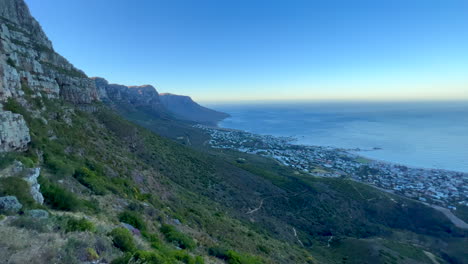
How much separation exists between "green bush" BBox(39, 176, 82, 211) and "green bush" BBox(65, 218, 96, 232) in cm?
199

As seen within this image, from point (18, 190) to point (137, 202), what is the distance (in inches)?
226

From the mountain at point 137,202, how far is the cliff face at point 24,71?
0.36 ft

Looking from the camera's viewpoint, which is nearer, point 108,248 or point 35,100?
point 108,248

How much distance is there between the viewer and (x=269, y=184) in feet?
113

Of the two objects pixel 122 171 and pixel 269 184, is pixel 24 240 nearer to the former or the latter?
pixel 122 171

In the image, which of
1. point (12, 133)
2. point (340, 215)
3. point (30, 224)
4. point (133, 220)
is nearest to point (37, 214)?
point (30, 224)

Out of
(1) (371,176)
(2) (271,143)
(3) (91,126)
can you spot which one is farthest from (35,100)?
(2) (271,143)

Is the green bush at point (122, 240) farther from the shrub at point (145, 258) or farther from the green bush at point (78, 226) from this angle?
the shrub at point (145, 258)

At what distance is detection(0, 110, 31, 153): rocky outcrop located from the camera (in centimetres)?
895

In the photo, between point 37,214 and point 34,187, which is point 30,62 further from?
point 37,214

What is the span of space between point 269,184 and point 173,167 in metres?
15.9

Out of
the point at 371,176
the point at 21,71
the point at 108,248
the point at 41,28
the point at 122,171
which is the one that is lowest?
the point at 371,176

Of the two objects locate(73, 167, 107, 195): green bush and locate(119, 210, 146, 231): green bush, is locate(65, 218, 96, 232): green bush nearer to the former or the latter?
A: locate(119, 210, 146, 231): green bush

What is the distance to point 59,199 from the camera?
741cm
